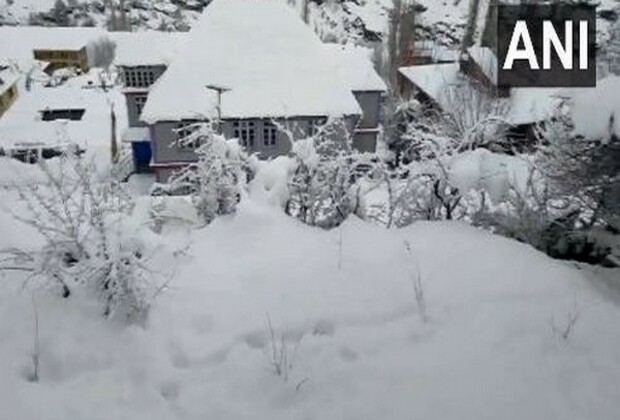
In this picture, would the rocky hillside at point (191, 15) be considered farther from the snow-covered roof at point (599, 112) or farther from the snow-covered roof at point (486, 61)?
the snow-covered roof at point (599, 112)

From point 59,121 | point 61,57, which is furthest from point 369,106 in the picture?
point 61,57

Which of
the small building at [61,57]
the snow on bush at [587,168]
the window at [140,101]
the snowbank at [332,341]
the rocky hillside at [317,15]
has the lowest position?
the snowbank at [332,341]

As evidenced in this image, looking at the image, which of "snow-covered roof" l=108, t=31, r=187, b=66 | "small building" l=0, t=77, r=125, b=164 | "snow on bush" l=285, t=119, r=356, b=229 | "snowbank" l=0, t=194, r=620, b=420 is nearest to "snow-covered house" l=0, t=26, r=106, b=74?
"small building" l=0, t=77, r=125, b=164

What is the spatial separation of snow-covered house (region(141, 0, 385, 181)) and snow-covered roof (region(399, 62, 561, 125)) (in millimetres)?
4518

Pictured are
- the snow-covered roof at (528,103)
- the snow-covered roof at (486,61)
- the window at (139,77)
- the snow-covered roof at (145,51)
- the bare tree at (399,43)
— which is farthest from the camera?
the bare tree at (399,43)

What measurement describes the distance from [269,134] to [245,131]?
0.70m

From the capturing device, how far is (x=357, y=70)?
22.4 meters

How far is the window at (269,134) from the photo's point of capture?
1873cm

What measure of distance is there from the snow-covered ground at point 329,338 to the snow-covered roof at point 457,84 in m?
16.1

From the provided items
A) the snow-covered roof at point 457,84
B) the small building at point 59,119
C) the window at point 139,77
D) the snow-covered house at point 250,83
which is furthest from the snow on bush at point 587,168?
the small building at point 59,119

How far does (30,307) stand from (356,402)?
6.94 feet

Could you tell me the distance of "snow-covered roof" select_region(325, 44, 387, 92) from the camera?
21734 millimetres

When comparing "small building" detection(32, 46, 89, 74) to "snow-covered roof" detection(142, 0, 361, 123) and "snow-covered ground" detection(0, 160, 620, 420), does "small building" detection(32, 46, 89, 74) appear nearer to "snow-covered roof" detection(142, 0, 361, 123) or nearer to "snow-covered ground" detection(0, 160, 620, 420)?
"snow-covered roof" detection(142, 0, 361, 123)

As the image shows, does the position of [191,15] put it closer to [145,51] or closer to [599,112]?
[145,51]
